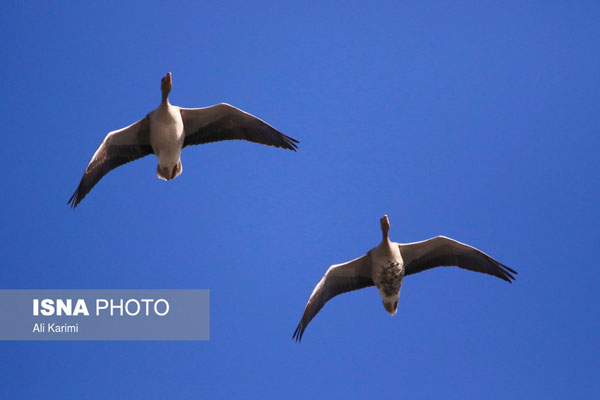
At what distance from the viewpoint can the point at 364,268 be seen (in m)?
18.7

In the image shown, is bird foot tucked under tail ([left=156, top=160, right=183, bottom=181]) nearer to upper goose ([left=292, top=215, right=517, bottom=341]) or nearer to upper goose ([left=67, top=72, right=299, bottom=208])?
upper goose ([left=67, top=72, right=299, bottom=208])

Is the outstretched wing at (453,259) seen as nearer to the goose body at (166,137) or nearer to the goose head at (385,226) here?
the goose head at (385,226)

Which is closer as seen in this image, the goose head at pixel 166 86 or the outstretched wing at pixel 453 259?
the goose head at pixel 166 86

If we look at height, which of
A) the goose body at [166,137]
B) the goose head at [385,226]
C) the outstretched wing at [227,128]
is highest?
the outstretched wing at [227,128]

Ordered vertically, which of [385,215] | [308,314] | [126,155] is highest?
[126,155]

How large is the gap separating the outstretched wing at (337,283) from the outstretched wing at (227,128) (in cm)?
245

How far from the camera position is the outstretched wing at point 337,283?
18562 millimetres

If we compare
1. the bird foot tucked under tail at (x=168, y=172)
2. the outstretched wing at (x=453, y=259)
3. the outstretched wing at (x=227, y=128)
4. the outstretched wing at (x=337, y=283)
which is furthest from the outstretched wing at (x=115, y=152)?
the outstretched wing at (x=453, y=259)

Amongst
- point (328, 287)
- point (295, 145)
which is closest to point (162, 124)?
point (295, 145)

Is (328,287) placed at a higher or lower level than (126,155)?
lower

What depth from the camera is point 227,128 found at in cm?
1892

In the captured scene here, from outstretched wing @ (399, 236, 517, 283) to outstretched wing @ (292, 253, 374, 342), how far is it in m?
0.78

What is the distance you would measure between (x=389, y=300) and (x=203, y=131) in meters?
4.66

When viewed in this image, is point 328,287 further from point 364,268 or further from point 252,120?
point 252,120
